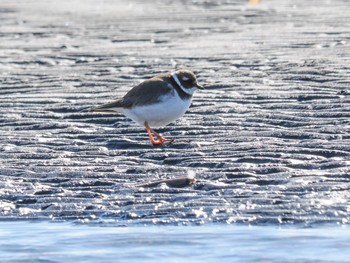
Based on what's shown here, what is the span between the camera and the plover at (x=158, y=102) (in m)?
9.98

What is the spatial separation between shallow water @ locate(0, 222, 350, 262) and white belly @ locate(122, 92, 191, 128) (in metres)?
2.55

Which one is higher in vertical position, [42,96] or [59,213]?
[42,96]

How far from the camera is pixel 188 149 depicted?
9.60 m

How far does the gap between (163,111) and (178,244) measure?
2952 millimetres

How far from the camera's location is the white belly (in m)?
9.96

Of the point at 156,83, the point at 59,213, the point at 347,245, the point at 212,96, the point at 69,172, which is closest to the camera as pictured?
the point at 347,245

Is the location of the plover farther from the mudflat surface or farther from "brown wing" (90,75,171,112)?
the mudflat surface

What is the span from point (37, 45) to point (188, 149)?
24.9 feet

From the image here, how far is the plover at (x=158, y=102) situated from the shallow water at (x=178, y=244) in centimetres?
248

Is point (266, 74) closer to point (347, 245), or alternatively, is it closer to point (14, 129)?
point (14, 129)

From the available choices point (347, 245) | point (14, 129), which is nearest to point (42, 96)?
point (14, 129)

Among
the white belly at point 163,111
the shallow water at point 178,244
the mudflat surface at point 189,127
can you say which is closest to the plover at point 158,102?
the white belly at point 163,111

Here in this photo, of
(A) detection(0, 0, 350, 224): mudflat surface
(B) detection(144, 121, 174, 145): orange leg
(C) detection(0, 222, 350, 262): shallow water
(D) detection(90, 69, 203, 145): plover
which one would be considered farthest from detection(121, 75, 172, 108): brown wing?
(C) detection(0, 222, 350, 262): shallow water

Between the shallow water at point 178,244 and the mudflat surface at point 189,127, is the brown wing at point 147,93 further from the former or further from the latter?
the shallow water at point 178,244
